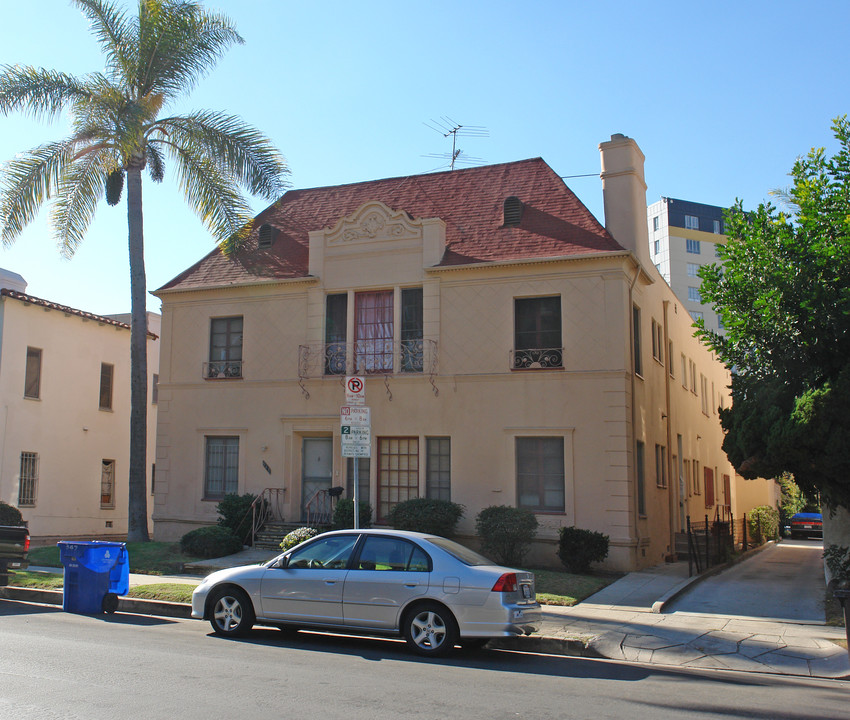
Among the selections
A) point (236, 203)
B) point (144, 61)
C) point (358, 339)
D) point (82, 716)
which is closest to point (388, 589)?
point (82, 716)

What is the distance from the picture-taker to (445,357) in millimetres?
19875

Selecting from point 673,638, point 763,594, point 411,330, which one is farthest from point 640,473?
point 673,638

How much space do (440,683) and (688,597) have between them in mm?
8299

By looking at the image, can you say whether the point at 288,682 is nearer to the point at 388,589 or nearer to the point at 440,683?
the point at 440,683

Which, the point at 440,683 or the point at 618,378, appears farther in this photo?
the point at 618,378

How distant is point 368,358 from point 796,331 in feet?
33.0

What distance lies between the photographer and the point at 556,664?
31.8 ft

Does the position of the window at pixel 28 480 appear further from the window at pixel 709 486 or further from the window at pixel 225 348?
the window at pixel 709 486

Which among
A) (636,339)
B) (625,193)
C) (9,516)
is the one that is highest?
(625,193)

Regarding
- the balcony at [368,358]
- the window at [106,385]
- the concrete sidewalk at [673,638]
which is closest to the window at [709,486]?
the balcony at [368,358]

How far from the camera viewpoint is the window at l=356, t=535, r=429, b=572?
10.0 metres

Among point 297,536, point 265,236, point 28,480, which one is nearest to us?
point 297,536

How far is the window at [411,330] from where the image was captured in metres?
20.2

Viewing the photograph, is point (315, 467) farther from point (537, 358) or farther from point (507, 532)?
point (537, 358)
